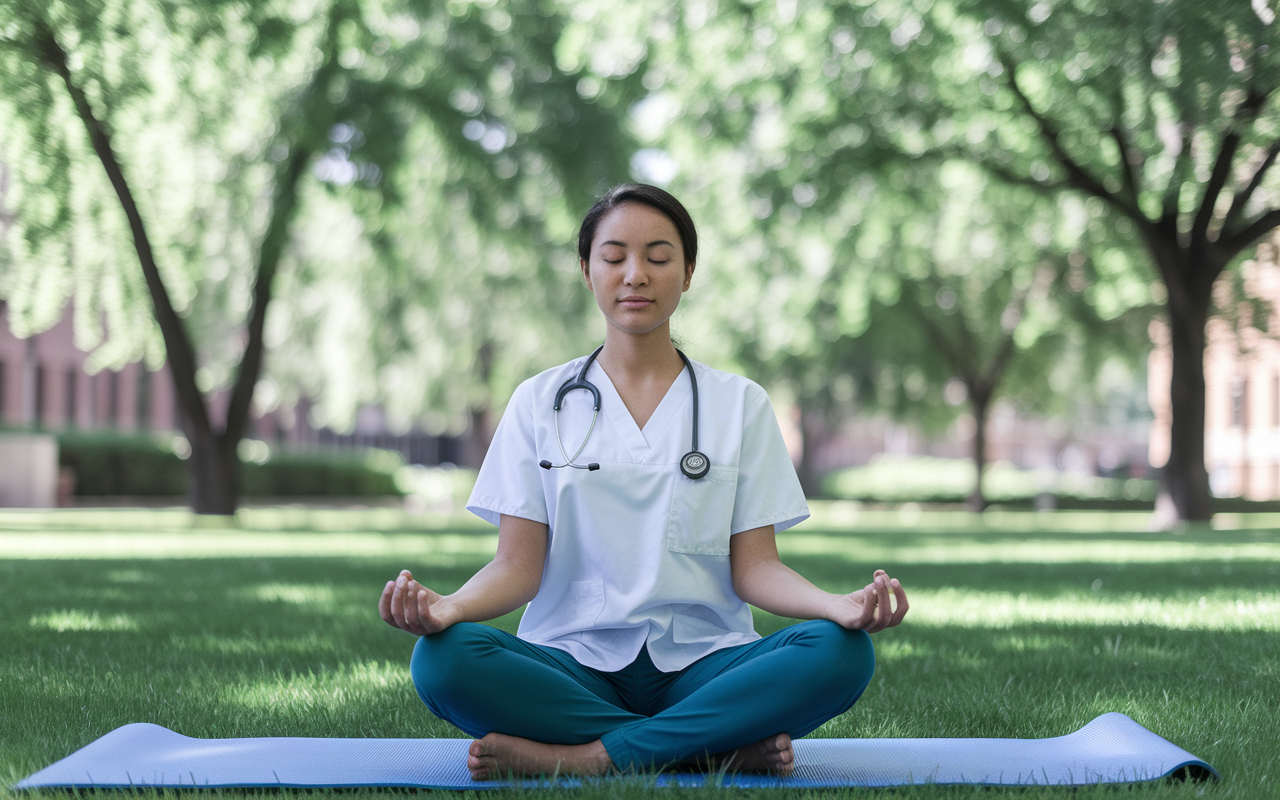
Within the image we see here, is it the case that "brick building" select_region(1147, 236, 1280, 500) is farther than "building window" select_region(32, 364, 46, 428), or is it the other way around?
"brick building" select_region(1147, 236, 1280, 500)

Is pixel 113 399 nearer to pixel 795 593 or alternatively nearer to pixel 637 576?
pixel 637 576

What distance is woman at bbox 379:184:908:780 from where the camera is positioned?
275 cm

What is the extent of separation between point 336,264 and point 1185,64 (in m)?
19.4

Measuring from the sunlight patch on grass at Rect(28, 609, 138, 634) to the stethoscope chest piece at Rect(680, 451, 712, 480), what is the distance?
13.6ft

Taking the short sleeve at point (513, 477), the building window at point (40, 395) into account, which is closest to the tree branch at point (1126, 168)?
the short sleeve at point (513, 477)

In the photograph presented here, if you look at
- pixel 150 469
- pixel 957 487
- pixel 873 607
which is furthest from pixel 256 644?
pixel 957 487

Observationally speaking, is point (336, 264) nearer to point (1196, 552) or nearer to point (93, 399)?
point (93, 399)

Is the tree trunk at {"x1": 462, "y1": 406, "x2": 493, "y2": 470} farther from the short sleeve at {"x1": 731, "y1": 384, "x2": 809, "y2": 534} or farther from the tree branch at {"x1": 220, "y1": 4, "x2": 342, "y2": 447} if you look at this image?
the short sleeve at {"x1": 731, "y1": 384, "x2": 809, "y2": 534}

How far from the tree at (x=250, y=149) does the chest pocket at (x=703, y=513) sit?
13552 millimetres

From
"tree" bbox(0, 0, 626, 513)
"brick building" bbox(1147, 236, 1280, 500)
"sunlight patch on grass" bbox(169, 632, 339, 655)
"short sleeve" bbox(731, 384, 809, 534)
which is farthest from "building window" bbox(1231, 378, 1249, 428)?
"short sleeve" bbox(731, 384, 809, 534)

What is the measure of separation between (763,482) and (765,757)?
2.35ft

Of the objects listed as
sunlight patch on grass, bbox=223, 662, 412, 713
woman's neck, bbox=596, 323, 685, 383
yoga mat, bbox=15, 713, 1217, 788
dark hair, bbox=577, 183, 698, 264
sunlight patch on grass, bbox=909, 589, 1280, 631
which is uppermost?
dark hair, bbox=577, 183, 698, 264

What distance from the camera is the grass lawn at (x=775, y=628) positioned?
3.68 meters

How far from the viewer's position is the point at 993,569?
9.85 meters
